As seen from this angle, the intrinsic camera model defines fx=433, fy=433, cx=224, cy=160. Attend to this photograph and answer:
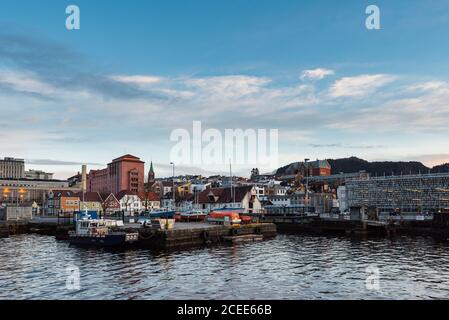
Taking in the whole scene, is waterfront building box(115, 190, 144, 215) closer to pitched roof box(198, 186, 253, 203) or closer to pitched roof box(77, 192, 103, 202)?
pitched roof box(77, 192, 103, 202)

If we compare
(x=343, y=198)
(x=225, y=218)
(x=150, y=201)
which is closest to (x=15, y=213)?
(x=225, y=218)

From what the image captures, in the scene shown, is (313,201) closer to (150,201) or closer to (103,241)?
(150,201)

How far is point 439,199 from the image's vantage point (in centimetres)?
12988

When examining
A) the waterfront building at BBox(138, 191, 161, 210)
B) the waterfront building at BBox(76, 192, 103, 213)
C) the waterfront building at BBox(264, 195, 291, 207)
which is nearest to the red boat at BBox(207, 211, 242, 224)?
the waterfront building at BBox(264, 195, 291, 207)

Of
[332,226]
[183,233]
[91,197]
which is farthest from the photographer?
[91,197]

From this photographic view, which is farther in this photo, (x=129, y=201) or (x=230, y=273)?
(x=129, y=201)

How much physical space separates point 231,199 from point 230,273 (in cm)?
9031

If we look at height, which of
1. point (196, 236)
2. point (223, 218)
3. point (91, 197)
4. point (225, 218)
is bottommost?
point (196, 236)

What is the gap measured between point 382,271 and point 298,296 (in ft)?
45.5

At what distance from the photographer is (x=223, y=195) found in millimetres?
134125

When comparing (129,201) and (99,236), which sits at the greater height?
(129,201)

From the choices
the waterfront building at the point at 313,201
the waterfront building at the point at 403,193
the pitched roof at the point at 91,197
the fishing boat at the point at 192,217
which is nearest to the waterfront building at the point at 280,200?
the waterfront building at the point at 313,201
